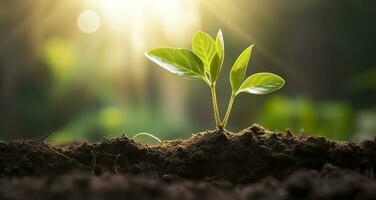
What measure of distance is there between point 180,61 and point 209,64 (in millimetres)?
76

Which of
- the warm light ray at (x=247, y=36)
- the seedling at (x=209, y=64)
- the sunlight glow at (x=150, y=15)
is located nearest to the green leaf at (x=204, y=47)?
the seedling at (x=209, y=64)

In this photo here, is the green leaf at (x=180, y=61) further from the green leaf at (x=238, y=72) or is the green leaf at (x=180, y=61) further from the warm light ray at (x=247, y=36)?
the warm light ray at (x=247, y=36)

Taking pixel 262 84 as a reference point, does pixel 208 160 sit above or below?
below

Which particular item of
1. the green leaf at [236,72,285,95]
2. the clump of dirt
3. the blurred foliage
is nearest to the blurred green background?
the blurred foliage

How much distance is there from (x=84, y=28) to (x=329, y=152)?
5.48 m

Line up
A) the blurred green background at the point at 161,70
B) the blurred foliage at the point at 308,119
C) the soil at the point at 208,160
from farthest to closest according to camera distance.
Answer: the blurred green background at the point at 161,70 → the blurred foliage at the point at 308,119 → the soil at the point at 208,160

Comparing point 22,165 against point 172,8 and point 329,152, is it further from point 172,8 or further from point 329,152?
point 172,8

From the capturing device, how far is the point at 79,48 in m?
6.15

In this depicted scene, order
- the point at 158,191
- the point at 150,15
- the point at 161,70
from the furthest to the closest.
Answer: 1. the point at 161,70
2. the point at 150,15
3. the point at 158,191

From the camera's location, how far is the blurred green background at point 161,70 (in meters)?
5.64

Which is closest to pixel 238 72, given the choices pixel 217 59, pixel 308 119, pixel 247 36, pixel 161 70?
pixel 217 59

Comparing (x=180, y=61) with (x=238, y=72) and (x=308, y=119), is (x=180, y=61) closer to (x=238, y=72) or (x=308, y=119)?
(x=238, y=72)

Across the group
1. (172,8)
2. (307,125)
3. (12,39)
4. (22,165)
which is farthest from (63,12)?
(22,165)

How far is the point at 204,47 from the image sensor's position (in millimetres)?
1272
